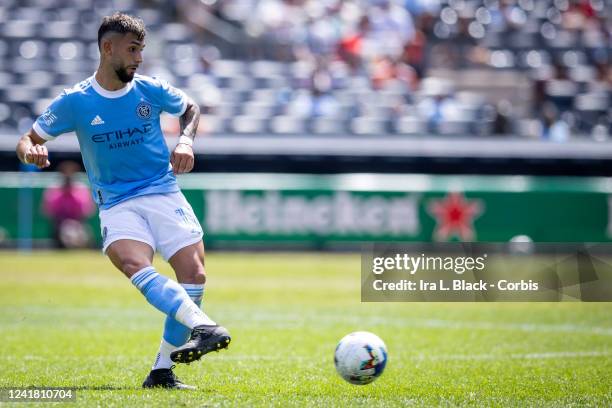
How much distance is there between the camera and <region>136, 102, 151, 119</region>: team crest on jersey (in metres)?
7.39

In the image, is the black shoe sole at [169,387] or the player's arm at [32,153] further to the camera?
the black shoe sole at [169,387]

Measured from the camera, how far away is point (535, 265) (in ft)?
65.1

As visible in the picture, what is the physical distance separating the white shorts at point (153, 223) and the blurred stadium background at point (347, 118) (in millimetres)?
14661

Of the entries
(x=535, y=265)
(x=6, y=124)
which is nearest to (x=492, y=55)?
(x=535, y=265)

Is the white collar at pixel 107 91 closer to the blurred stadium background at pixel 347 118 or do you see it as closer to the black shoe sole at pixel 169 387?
the black shoe sole at pixel 169 387

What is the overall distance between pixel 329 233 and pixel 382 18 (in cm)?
613

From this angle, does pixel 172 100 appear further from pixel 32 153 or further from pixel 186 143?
pixel 32 153

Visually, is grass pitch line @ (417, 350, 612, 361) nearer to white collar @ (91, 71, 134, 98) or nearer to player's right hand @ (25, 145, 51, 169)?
white collar @ (91, 71, 134, 98)

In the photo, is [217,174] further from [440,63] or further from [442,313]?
[442,313]

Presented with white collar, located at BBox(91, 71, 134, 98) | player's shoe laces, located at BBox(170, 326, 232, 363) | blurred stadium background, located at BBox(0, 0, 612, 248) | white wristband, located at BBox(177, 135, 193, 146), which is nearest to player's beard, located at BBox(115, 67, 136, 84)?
white collar, located at BBox(91, 71, 134, 98)

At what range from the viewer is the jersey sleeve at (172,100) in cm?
757

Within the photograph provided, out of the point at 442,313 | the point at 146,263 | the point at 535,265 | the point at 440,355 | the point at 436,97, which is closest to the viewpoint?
the point at 146,263

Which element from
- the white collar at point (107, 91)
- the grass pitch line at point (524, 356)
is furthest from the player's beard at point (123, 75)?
the grass pitch line at point (524, 356)

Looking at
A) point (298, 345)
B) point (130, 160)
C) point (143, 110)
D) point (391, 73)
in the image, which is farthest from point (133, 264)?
point (391, 73)
